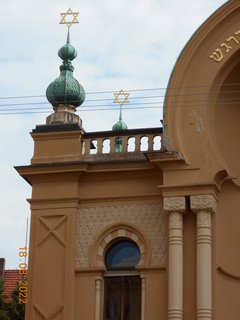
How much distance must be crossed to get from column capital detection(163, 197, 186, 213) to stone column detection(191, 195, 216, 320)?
8.3 inches

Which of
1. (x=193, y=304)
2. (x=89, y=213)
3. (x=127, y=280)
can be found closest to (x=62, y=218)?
(x=89, y=213)

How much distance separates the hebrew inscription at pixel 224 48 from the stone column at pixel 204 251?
320 centimetres

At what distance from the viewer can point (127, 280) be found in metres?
21.5

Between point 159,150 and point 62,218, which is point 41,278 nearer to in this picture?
point 62,218

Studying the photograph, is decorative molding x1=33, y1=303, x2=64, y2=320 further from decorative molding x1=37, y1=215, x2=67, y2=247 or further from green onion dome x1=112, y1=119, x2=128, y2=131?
green onion dome x1=112, y1=119, x2=128, y2=131

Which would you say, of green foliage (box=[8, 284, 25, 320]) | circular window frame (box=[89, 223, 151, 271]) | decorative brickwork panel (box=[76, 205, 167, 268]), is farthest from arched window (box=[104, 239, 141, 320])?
green foliage (box=[8, 284, 25, 320])

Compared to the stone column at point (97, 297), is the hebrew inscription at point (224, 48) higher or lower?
higher

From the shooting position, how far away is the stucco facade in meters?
20.7

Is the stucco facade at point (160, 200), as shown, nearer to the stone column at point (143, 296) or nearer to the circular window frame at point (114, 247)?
the stone column at point (143, 296)

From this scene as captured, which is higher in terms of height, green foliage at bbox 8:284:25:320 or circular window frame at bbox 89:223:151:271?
green foliage at bbox 8:284:25:320

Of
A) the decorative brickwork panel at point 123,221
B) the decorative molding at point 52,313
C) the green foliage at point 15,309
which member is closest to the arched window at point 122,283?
the decorative brickwork panel at point 123,221

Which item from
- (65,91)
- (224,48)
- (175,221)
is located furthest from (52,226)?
(224,48)

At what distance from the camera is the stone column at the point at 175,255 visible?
20.2 meters

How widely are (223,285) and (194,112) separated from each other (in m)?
3.81
